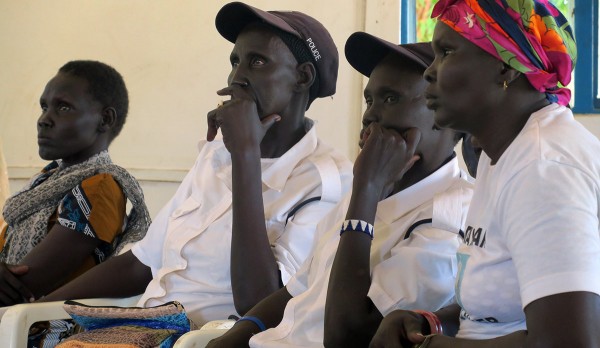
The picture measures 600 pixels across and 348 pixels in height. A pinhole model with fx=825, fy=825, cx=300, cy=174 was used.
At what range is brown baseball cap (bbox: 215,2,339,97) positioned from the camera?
2.56 metres

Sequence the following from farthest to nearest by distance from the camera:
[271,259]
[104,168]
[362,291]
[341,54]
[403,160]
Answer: [341,54] → [104,168] → [271,259] → [403,160] → [362,291]

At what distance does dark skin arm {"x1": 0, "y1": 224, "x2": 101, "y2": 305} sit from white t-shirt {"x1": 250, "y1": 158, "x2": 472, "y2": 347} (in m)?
1.04

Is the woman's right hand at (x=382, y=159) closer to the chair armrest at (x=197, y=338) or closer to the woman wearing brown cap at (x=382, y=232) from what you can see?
the woman wearing brown cap at (x=382, y=232)

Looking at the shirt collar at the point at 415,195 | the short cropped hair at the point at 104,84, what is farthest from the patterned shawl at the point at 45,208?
the shirt collar at the point at 415,195

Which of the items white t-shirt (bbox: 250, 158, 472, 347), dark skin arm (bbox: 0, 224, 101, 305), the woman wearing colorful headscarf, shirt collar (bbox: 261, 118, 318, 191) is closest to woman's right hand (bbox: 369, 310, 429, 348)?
the woman wearing colorful headscarf

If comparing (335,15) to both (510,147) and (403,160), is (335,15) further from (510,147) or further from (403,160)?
(510,147)

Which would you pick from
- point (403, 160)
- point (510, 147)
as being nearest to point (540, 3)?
point (510, 147)

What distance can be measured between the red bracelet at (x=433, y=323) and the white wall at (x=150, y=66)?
227 centimetres

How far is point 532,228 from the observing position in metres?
1.27

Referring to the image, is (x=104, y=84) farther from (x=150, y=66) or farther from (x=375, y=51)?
(x=375, y=51)

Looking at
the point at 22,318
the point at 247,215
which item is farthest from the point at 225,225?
the point at 22,318

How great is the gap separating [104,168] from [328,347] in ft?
5.03

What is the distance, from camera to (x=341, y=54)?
12.5ft

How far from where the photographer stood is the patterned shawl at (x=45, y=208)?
296 centimetres
